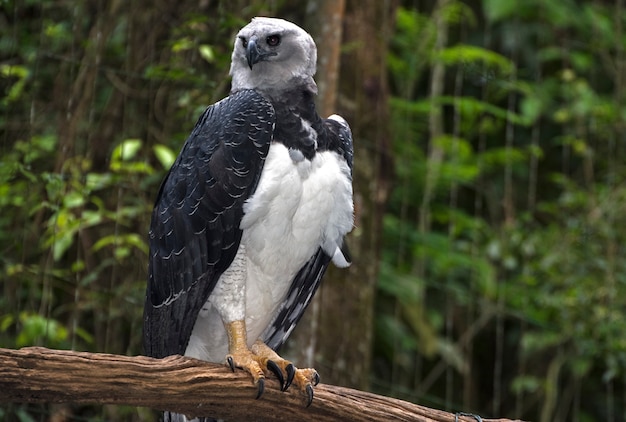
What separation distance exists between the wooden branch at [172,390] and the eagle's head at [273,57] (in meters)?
0.99

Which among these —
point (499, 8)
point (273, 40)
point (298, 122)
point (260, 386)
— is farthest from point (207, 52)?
point (499, 8)

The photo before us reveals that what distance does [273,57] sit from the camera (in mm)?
3236

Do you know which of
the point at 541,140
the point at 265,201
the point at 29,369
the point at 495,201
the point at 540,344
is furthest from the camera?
the point at 541,140

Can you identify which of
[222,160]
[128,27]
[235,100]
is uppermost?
[128,27]

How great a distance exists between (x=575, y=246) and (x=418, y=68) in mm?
1344

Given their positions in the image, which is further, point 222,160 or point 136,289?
point 136,289

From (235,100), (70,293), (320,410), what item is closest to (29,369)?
(320,410)

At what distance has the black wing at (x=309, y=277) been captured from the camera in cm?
320

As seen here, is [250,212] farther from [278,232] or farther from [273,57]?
[273,57]

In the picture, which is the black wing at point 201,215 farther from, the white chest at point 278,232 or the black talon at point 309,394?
the black talon at point 309,394

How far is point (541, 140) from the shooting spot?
7.46 metres

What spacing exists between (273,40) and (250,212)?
62 cm

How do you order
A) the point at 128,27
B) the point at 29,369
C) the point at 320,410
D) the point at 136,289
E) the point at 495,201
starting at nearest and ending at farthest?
the point at 29,369
the point at 320,410
the point at 136,289
the point at 128,27
the point at 495,201

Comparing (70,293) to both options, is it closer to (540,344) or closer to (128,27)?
(128,27)
